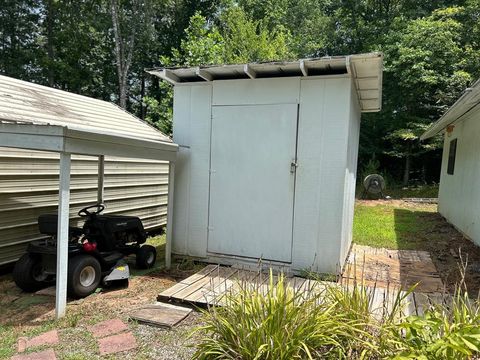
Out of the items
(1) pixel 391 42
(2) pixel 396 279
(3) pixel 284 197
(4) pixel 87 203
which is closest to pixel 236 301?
(3) pixel 284 197

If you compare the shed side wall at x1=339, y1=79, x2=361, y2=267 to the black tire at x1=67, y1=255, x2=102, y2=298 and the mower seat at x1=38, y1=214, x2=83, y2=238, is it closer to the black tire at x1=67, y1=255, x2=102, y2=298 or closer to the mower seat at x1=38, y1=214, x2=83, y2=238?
the black tire at x1=67, y1=255, x2=102, y2=298

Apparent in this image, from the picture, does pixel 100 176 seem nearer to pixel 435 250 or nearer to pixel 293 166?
pixel 293 166

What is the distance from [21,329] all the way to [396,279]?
13.8 ft

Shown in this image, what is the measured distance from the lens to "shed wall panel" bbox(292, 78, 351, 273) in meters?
4.54

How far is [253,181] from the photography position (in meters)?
4.96

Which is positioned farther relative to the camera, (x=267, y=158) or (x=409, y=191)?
(x=409, y=191)

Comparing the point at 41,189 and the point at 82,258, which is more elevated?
the point at 41,189

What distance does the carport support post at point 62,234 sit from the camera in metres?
3.43

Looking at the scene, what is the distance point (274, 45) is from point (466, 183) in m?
9.08

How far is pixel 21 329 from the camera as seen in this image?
3301mm

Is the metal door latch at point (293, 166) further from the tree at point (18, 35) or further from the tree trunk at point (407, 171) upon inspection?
the tree at point (18, 35)

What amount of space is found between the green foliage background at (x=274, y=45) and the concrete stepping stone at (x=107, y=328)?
1069 cm

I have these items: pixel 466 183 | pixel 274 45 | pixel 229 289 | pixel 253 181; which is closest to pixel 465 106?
pixel 466 183

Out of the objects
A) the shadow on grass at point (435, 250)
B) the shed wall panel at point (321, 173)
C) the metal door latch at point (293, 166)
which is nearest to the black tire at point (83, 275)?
the shed wall panel at point (321, 173)
